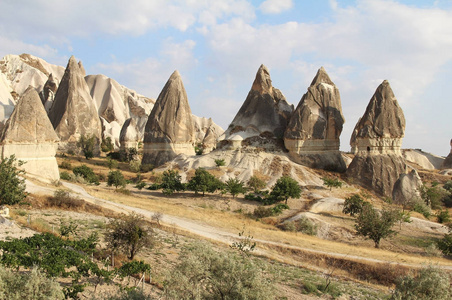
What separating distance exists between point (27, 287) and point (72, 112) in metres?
42.2

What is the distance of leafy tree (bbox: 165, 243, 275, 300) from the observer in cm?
628

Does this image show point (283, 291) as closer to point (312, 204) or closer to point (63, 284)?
point (63, 284)

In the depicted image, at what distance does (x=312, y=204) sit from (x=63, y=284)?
18210 mm

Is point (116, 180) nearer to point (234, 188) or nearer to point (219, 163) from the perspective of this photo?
point (234, 188)

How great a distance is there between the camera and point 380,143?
1251 inches

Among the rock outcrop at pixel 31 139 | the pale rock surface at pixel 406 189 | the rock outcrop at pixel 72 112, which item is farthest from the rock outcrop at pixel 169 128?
Result: the pale rock surface at pixel 406 189

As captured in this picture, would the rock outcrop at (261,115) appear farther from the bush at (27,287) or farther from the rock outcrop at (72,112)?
the bush at (27,287)

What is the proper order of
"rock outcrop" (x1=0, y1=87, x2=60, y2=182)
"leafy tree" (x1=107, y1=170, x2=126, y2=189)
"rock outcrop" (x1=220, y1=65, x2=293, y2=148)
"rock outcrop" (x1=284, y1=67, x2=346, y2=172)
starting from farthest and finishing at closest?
1. "rock outcrop" (x1=220, y1=65, x2=293, y2=148)
2. "rock outcrop" (x1=284, y1=67, x2=346, y2=172)
3. "leafy tree" (x1=107, y1=170, x2=126, y2=189)
4. "rock outcrop" (x1=0, y1=87, x2=60, y2=182)

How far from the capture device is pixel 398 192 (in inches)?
1041

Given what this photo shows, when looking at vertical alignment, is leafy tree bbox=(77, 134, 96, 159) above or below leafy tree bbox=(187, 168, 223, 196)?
A: above

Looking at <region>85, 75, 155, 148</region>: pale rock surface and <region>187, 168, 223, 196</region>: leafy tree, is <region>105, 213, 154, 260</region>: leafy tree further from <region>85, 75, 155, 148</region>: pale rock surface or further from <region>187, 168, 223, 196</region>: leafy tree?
<region>85, 75, 155, 148</region>: pale rock surface

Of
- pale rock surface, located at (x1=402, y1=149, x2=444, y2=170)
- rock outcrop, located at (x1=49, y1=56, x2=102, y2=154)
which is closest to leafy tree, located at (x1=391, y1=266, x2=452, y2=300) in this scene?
rock outcrop, located at (x1=49, y1=56, x2=102, y2=154)

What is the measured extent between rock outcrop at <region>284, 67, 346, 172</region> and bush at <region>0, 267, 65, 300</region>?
28.6 meters

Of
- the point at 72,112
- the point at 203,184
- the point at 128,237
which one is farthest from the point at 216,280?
the point at 72,112
